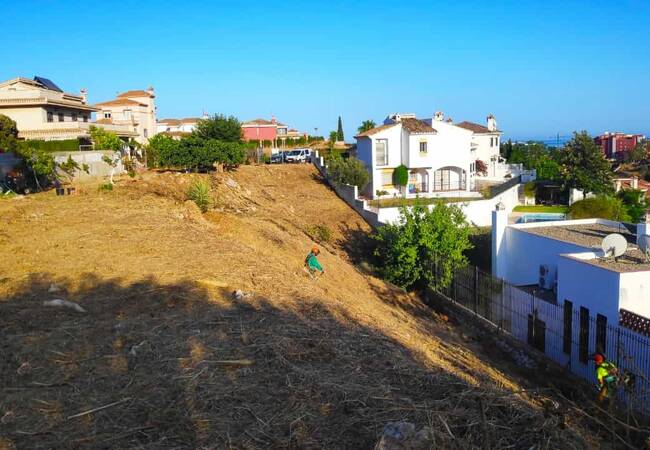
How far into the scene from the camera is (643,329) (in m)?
12.0

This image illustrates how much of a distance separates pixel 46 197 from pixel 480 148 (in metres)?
45.6

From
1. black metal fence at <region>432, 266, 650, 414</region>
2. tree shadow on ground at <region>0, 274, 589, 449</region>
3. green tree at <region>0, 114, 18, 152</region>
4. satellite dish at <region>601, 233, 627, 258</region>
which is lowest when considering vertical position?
black metal fence at <region>432, 266, 650, 414</region>

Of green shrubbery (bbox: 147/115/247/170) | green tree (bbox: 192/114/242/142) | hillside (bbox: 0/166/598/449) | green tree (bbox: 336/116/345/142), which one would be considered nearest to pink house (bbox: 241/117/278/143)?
green tree (bbox: 336/116/345/142)

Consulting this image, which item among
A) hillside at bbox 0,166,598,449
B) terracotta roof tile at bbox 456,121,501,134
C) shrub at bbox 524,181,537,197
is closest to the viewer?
hillside at bbox 0,166,598,449

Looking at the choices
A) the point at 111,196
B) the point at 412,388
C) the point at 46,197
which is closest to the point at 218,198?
the point at 111,196

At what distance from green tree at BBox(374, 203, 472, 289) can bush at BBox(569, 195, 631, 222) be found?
13281 millimetres

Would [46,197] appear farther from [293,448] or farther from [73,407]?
[293,448]

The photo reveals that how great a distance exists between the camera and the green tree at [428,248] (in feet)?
67.9

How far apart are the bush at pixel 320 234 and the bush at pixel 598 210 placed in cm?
1413

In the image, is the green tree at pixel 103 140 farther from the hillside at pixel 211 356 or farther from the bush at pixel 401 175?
the bush at pixel 401 175

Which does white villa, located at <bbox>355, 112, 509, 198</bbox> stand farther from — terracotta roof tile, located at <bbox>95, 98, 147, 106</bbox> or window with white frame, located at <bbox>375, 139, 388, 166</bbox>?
terracotta roof tile, located at <bbox>95, 98, 147, 106</bbox>

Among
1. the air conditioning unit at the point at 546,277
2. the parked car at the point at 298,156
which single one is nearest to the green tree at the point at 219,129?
the parked car at the point at 298,156

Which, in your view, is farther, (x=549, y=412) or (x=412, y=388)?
(x=412, y=388)

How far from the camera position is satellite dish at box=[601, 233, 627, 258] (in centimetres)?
1438
